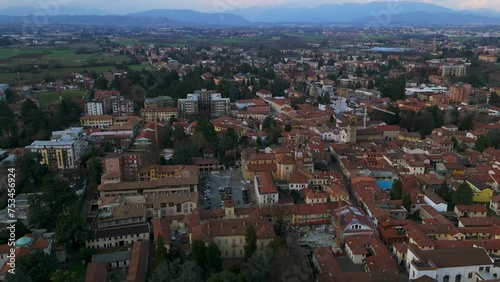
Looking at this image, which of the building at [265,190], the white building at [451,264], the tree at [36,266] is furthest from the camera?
the building at [265,190]

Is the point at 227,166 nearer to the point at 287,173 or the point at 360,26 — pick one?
the point at 287,173

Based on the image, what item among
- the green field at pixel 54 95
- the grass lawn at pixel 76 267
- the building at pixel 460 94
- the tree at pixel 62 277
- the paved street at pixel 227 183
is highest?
the building at pixel 460 94

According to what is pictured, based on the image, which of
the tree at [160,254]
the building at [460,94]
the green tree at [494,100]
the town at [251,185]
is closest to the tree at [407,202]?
the town at [251,185]

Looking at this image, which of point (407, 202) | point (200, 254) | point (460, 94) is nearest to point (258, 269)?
point (200, 254)

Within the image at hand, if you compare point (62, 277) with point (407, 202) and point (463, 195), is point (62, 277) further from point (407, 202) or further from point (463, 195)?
point (463, 195)

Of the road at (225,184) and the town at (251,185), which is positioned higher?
the town at (251,185)

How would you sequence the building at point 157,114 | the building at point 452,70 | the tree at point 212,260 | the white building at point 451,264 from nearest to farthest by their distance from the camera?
the white building at point 451,264 → the tree at point 212,260 → the building at point 157,114 → the building at point 452,70

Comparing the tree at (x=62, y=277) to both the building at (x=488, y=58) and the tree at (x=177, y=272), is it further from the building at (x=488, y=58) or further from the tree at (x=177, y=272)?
the building at (x=488, y=58)
